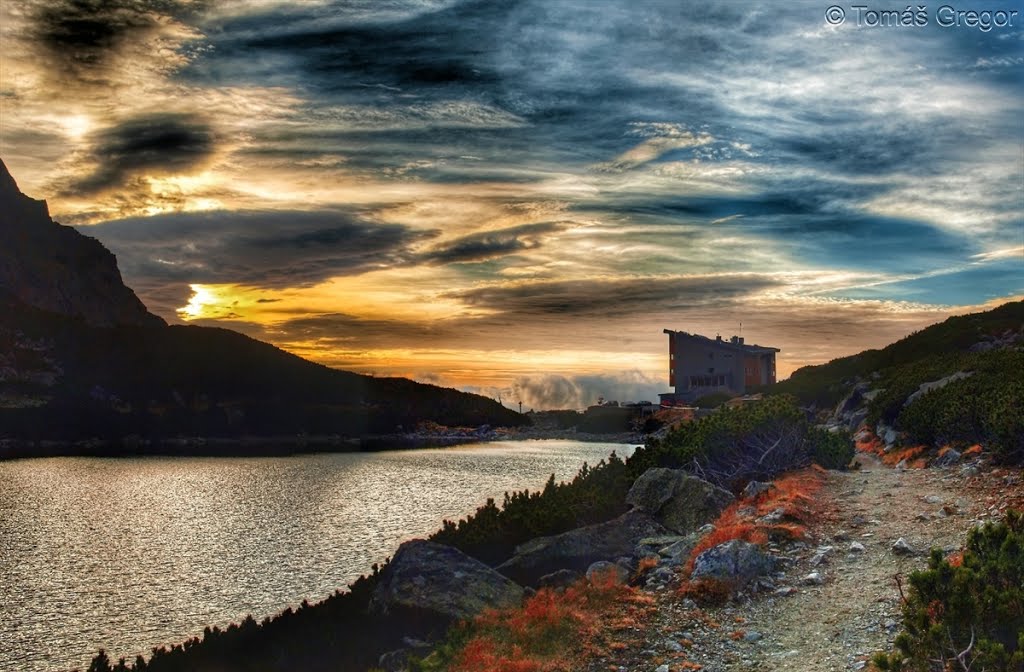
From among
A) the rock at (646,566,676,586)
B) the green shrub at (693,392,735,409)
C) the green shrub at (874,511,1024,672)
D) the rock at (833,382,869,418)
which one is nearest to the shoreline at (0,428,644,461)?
the green shrub at (693,392,735,409)

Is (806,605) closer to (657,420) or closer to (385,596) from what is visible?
(385,596)

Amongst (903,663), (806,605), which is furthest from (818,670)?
(806,605)

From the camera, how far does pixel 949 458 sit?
99.9 feet

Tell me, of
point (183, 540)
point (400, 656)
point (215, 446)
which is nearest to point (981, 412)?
point (400, 656)

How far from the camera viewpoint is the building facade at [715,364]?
12194 centimetres

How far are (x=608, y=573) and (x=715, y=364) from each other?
10747 cm

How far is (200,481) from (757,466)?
67.8 m

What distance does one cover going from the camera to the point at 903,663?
11938 millimetres

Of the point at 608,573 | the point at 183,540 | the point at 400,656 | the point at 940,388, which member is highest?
the point at 940,388

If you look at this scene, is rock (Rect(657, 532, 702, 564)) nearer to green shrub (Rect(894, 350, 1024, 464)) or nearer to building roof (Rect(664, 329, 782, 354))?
green shrub (Rect(894, 350, 1024, 464))

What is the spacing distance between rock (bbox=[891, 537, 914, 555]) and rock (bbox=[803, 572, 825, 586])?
2.15m

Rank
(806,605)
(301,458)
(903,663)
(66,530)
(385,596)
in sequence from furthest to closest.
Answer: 1. (301,458)
2. (66,530)
3. (385,596)
4. (806,605)
5. (903,663)

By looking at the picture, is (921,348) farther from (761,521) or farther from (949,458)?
(761,521)

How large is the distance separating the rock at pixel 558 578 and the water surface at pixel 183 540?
1166cm
